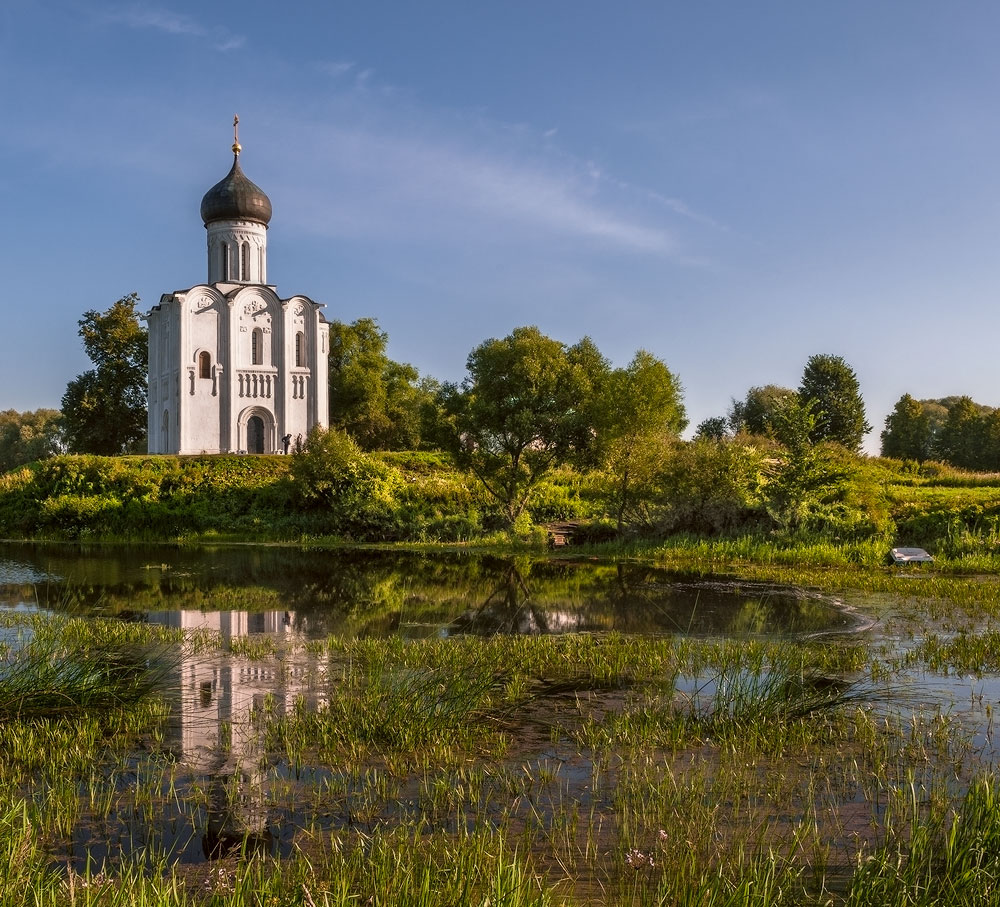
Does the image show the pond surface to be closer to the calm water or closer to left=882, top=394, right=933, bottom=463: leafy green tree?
the calm water

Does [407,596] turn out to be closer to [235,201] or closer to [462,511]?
[462,511]

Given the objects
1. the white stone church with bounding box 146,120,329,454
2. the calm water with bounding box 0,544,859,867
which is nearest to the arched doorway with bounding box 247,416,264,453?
the white stone church with bounding box 146,120,329,454

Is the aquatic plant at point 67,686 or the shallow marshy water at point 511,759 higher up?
the aquatic plant at point 67,686

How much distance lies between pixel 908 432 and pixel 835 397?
7.54 metres

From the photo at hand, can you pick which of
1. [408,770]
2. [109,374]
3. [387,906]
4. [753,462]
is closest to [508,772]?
[408,770]

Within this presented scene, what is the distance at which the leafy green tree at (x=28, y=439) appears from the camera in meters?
68.7

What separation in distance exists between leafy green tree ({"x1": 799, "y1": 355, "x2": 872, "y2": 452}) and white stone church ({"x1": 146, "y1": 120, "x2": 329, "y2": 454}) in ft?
89.5

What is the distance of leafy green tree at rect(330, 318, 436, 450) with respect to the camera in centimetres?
5194

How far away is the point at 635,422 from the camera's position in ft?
84.6

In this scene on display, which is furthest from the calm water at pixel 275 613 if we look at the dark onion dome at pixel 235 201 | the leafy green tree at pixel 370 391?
the leafy green tree at pixel 370 391

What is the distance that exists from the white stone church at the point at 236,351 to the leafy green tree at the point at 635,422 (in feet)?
74.0

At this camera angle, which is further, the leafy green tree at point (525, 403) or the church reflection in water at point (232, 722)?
the leafy green tree at point (525, 403)

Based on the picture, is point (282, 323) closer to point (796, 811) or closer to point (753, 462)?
point (753, 462)

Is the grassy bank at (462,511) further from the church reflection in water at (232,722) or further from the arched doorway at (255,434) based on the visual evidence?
the church reflection in water at (232,722)
